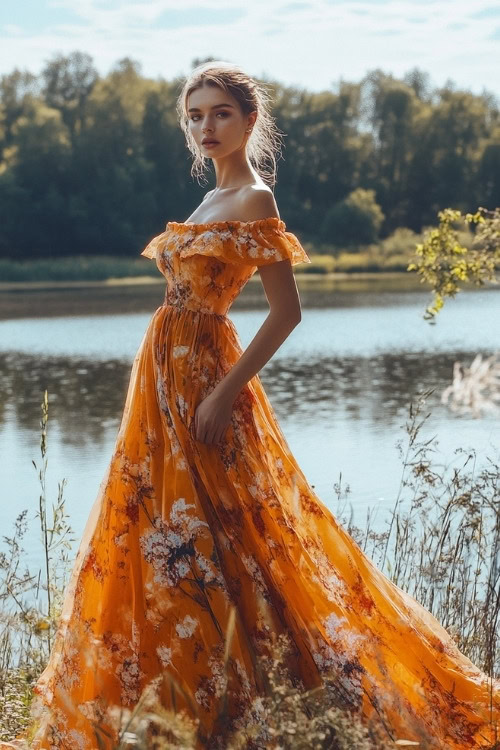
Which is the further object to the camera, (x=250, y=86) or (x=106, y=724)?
(x=250, y=86)

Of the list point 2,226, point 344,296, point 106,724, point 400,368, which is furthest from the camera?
point 2,226

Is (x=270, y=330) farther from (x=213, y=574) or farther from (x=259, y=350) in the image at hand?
(x=213, y=574)

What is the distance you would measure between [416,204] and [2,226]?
67.8 feet

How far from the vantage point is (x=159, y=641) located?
2.39 m

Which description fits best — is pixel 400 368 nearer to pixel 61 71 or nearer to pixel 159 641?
pixel 159 641

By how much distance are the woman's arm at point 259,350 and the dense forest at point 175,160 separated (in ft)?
149

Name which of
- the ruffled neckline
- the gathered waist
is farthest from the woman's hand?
the ruffled neckline

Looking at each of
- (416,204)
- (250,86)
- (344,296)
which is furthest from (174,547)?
(416,204)

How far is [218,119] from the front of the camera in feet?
8.47

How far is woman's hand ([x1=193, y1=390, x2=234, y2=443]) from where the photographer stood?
2.46m

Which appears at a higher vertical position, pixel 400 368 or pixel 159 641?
pixel 159 641

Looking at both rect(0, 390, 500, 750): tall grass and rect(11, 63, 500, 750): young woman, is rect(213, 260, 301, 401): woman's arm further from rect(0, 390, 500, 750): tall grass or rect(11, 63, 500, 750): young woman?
rect(0, 390, 500, 750): tall grass

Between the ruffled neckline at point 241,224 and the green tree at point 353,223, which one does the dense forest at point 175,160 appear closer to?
the green tree at point 353,223

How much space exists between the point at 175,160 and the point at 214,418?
5013 centimetres
